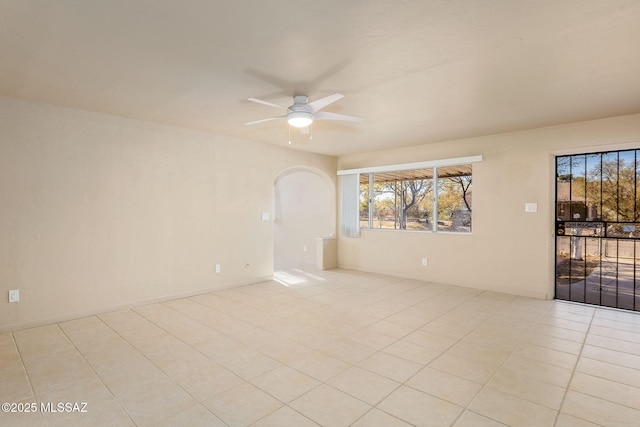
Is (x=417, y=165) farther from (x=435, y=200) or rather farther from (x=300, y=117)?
(x=300, y=117)

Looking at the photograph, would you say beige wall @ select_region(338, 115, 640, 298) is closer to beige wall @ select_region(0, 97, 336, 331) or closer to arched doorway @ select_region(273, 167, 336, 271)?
arched doorway @ select_region(273, 167, 336, 271)

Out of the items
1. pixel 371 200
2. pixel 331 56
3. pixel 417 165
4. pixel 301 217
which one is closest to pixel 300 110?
pixel 331 56

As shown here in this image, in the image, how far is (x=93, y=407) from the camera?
2.05m

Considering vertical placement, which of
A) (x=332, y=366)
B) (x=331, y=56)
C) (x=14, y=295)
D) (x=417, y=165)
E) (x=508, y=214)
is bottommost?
(x=332, y=366)

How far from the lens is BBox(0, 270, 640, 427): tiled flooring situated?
6.55ft

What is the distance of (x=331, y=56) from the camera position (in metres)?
2.41

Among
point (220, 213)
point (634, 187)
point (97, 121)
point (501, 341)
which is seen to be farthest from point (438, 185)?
point (97, 121)

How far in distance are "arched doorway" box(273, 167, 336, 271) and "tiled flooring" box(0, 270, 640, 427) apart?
12.2ft

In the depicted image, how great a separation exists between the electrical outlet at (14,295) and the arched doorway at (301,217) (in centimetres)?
441

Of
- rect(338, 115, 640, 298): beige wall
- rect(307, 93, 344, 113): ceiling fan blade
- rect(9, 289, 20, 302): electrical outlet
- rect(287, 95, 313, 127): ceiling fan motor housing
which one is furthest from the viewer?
rect(338, 115, 640, 298): beige wall

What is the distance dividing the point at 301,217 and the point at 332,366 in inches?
233

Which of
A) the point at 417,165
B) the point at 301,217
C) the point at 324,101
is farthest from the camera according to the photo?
the point at 301,217

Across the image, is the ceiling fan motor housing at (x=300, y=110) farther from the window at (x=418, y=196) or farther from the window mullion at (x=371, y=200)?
the window mullion at (x=371, y=200)

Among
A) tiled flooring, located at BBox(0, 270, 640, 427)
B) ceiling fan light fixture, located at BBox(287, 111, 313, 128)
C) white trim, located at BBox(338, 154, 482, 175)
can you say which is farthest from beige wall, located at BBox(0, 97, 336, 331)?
ceiling fan light fixture, located at BBox(287, 111, 313, 128)
